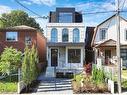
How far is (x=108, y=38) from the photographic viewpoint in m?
41.1

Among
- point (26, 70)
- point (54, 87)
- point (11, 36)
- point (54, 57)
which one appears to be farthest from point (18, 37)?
point (26, 70)

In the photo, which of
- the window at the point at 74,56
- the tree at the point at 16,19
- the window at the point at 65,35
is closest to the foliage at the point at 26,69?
the window at the point at 65,35

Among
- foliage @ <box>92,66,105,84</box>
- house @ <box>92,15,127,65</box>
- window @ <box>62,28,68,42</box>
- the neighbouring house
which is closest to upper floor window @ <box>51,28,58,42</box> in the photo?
window @ <box>62,28,68,42</box>

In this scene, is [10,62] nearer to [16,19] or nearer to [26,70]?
[26,70]

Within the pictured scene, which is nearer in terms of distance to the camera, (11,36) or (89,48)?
(11,36)

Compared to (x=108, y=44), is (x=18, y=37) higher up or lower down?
higher up

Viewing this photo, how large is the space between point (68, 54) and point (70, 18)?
4796 millimetres

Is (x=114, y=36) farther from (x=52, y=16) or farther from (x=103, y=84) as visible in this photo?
(x=103, y=84)

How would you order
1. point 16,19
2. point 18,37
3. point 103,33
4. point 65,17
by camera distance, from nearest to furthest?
point 65,17 → point 103,33 → point 18,37 → point 16,19

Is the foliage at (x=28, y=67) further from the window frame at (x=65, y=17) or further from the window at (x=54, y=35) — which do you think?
the window frame at (x=65, y=17)

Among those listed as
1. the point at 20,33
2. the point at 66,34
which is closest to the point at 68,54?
the point at 66,34

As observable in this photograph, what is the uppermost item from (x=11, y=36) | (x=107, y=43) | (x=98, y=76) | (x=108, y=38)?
(x=11, y=36)

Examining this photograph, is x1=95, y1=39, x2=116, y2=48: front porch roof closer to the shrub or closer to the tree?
the shrub

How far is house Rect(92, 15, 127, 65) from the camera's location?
40.5m
